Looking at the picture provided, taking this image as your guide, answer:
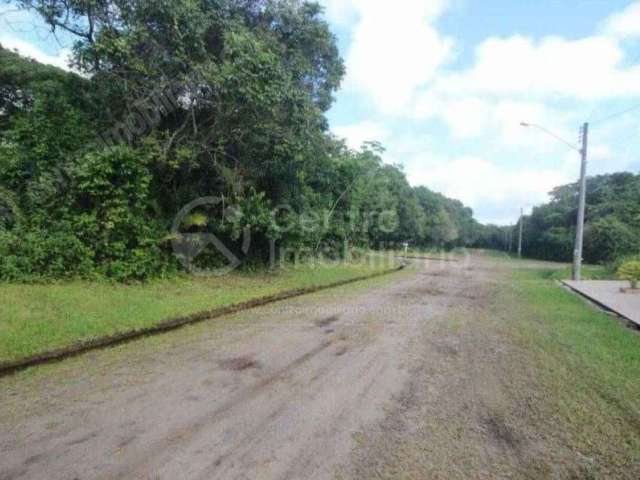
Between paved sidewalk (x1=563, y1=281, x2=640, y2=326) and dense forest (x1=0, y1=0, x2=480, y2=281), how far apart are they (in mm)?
8689

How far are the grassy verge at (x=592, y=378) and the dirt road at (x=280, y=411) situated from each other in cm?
25

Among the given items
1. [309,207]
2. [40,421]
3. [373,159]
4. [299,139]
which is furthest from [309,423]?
[373,159]

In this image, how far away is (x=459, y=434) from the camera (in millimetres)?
2797

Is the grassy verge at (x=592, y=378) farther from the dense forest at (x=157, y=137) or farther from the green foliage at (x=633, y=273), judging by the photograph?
the dense forest at (x=157, y=137)

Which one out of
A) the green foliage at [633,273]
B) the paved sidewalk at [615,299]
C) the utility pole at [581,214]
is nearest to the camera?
the paved sidewalk at [615,299]

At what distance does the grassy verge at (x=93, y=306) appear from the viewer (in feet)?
15.8

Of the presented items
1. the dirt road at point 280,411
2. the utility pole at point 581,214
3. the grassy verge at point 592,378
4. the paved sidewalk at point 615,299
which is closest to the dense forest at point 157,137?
the dirt road at point 280,411

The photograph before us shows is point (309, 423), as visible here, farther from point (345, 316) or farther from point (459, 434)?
point (345, 316)

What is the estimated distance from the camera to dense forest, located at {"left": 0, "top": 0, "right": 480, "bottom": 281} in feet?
27.7

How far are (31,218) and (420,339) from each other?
9193 millimetres

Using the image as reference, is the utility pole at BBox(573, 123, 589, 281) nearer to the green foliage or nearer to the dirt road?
the green foliage

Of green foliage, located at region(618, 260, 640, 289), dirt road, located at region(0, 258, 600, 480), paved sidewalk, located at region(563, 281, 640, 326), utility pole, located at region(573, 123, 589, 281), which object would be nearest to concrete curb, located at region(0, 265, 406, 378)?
dirt road, located at region(0, 258, 600, 480)

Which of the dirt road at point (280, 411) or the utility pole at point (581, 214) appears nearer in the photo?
the dirt road at point (280, 411)

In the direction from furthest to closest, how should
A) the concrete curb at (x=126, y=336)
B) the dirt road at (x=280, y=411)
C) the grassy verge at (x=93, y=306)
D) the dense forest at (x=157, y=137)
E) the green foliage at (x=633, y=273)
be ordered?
the green foliage at (x=633, y=273), the dense forest at (x=157, y=137), the grassy verge at (x=93, y=306), the concrete curb at (x=126, y=336), the dirt road at (x=280, y=411)
